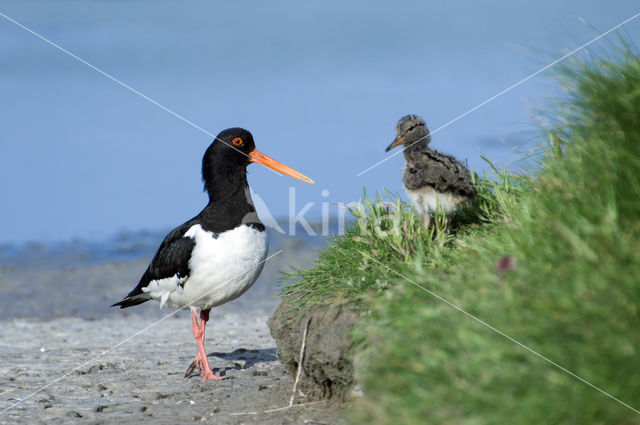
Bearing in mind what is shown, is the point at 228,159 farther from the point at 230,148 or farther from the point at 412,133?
the point at 412,133

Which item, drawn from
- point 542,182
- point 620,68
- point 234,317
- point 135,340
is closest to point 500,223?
point 542,182

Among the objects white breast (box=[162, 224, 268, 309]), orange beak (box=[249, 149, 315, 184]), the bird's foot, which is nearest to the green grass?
white breast (box=[162, 224, 268, 309])

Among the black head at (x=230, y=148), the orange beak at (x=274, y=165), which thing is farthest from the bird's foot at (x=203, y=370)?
the orange beak at (x=274, y=165)

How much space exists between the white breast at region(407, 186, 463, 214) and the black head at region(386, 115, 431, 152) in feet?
2.34

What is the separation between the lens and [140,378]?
7.05 metres

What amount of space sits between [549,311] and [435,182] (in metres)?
2.66

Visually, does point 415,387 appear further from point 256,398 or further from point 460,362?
point 256,398

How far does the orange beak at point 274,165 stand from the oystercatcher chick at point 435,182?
2017 millimetres

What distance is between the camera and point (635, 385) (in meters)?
3.12

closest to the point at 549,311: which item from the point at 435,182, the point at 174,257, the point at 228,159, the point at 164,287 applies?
the point at 435,182

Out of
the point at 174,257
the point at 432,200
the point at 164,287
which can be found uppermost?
the point at 432,200

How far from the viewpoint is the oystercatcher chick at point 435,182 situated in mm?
5863

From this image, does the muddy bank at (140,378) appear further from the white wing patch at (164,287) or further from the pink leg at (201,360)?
the white wing patch at (164,287)

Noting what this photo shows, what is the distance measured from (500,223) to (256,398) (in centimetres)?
257
